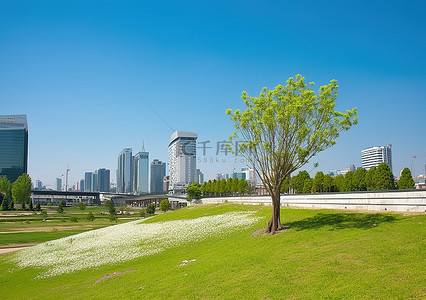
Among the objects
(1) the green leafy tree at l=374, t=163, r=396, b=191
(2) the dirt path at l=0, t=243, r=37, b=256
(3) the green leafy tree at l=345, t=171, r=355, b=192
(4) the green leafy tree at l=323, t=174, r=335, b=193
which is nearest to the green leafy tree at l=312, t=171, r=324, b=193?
(4) the green leafy tree at l=323, t=174, r=335, b=193

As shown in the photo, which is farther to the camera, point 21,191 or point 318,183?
point 21,191

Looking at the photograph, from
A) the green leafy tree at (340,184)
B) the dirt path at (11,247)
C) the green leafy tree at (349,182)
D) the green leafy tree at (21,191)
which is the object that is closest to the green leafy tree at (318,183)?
the green leafy tree at (340,184)

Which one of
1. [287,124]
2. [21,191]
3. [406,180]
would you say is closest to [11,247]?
[287,124]

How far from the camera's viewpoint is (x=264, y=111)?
31953mm

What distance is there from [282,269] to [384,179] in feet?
188

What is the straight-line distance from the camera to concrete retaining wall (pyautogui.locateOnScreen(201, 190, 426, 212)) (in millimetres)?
30828

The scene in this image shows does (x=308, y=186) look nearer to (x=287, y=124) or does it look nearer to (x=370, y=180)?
(x=370, y=180)

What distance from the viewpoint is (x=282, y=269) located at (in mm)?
18828

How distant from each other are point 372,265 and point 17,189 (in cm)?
19787

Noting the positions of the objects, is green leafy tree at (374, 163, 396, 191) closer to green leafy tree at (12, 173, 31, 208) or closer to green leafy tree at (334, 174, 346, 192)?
green leafy tree at (334, 174, 346, 192)

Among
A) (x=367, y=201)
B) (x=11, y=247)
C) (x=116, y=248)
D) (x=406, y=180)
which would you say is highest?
(x=406, y=180)

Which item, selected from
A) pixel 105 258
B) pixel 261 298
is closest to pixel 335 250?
pixel 261 298

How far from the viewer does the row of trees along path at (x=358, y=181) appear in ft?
215

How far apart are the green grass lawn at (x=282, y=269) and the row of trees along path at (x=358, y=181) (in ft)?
111
